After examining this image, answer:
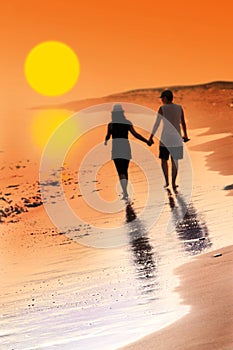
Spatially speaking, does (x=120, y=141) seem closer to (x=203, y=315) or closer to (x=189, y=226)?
(x=189, y=226)

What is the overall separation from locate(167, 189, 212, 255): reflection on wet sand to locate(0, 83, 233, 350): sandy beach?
0.02 metres

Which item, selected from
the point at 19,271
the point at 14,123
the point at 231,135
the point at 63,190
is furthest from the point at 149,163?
the point at 14,123

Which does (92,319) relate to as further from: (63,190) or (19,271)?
(63,190)

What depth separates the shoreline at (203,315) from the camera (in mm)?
5738

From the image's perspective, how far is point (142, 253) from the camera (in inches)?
383

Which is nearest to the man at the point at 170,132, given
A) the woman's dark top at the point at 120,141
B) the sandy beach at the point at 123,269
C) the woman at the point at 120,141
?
the sandy beach at the point at 123,269

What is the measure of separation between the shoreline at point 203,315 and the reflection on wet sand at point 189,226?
125cm

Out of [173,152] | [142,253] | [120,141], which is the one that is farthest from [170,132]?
[142,253]

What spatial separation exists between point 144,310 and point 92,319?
44 centimetres

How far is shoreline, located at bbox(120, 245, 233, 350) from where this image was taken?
5738 millimetres

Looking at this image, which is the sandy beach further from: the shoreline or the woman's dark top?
the woman's dark top

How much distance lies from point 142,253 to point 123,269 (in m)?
0.80

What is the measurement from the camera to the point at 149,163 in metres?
21.5

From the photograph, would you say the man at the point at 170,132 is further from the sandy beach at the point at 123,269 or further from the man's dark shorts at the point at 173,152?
the sandy beach at the point at 123,269
